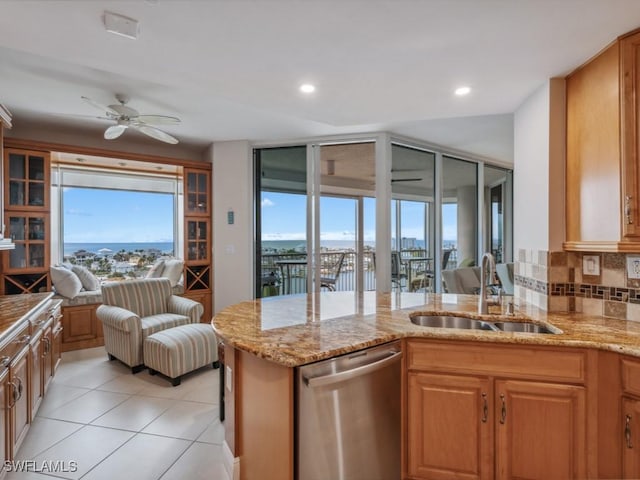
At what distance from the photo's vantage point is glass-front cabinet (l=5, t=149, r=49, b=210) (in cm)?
371

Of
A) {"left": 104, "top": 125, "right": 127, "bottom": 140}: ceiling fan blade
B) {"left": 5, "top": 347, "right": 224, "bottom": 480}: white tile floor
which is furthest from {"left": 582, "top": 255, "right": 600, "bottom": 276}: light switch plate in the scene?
{"left": 104, "top": 125, "right": 127, "bottom": 140}: ceiling fan blade

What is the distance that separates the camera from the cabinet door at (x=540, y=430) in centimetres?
163

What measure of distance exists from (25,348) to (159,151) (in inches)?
135

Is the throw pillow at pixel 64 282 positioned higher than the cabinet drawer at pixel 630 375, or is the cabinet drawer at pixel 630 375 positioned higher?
the throw pillow at pixel 64 282

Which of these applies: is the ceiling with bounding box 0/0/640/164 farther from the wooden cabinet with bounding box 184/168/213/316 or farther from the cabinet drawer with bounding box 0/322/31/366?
the wooden cabinet with bounding box 184/168/213/316

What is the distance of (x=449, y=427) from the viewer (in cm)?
177

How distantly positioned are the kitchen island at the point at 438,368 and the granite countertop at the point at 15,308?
48.3 inches

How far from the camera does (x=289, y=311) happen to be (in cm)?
229

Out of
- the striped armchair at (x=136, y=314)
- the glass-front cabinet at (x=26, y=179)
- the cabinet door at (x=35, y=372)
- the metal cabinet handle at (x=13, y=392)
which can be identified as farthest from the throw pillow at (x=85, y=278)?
the metal cabinet handle at (x=13, y=392)

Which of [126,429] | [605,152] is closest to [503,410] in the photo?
[605,152]

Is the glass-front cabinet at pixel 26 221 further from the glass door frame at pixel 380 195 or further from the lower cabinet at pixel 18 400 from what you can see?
the glass door frame at pixel 380 195

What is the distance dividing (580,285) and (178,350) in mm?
3188

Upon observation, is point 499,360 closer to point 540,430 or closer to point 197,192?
point 540,430

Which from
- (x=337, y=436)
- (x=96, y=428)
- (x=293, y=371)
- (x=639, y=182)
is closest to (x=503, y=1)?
(x=639, y=182)
